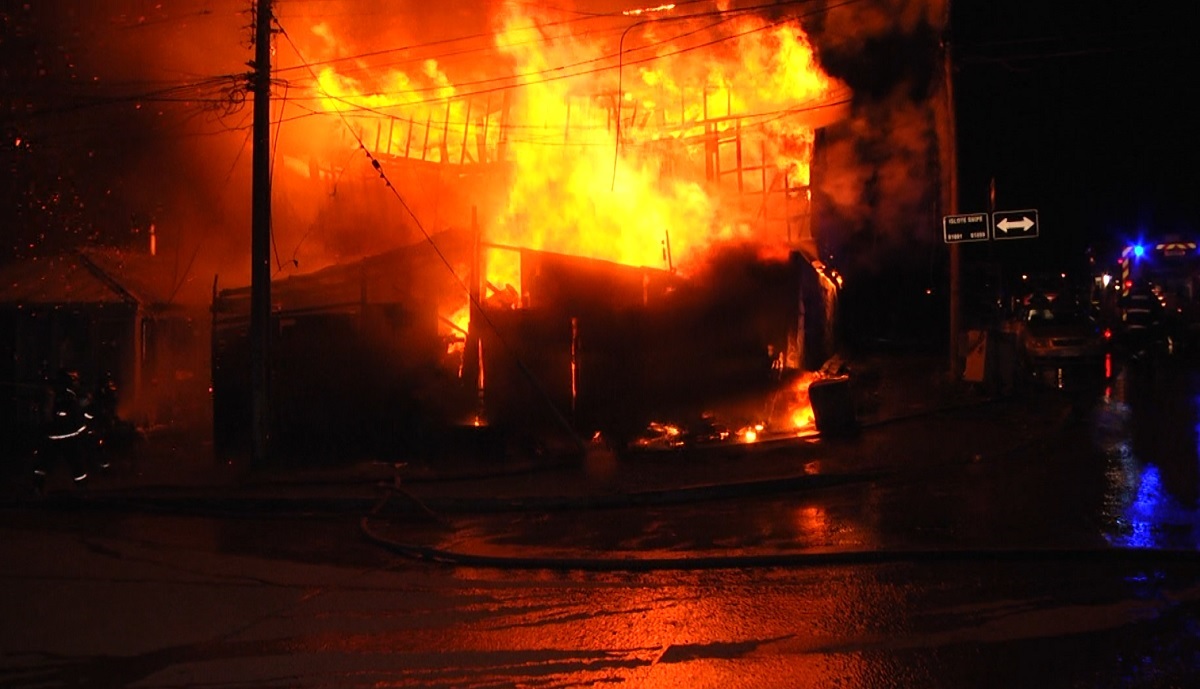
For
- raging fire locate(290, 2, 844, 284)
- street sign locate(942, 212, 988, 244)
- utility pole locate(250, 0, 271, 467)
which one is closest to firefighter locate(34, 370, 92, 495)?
utility pole locate(250, 0, 271, 467)

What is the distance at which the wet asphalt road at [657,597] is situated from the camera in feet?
17.9

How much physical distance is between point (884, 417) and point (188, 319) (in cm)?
1357

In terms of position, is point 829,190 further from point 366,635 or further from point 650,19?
point 366,635

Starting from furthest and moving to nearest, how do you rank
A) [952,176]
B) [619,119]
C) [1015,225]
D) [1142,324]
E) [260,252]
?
1. [1142,324]
2. [619,119]
3. [952,176]
4. [1015,225]
5. [260,252]

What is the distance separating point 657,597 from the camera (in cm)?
707

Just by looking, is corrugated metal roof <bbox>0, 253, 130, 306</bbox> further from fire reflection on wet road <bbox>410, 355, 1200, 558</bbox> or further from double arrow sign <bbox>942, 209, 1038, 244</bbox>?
double arrow sign <bbox>942, 209, 1038, 244</bbox>

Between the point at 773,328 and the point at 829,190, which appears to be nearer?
the point at 773,328

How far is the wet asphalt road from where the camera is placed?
546 centimetres

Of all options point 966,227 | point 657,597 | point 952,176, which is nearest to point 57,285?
point 657,597

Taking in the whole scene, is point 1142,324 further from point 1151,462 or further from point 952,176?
point 1151,462

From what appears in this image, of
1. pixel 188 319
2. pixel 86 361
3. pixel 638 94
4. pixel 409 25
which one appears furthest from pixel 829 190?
pixel 86 361

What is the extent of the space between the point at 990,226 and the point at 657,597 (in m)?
14.1

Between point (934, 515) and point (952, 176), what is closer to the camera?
point (934, 515)

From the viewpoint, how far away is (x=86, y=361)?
17.8 metres
